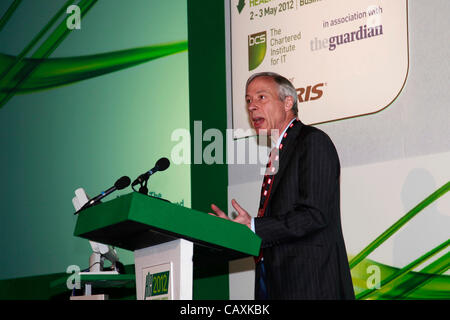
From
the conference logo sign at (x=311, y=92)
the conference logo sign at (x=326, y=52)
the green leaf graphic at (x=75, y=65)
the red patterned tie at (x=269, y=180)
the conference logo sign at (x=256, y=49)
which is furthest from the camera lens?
the green leaf graphic at (x=75, y=65)

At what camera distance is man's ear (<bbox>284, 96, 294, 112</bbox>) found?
2.72 metres

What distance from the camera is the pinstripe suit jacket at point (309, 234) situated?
7.30ft

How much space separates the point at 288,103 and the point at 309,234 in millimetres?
680

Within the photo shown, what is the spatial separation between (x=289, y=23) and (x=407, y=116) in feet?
3.72

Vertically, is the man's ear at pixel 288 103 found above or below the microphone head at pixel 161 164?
above

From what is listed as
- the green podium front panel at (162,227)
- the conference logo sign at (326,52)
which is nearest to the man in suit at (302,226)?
the green podium front panel at (162,227)

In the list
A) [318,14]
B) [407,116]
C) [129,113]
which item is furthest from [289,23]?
[129,113]

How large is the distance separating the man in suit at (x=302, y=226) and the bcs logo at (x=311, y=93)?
5.19 feet

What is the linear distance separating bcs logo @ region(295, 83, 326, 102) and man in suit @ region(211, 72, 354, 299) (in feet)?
5.19

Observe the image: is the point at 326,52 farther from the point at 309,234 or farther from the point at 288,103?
the point at 309,234

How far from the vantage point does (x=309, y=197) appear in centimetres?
227

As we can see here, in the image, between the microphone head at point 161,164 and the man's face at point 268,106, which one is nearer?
the microphone head at point 161,164
